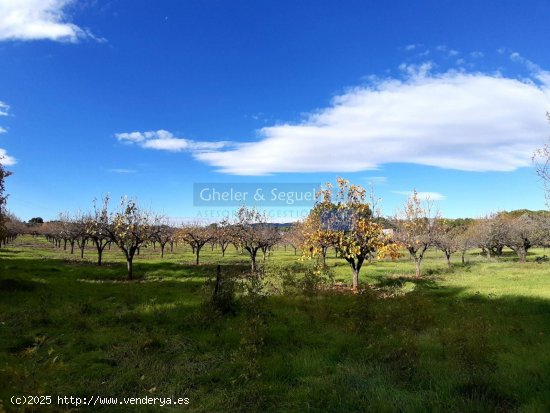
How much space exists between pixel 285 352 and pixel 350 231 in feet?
35.6

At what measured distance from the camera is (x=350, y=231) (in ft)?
63.9

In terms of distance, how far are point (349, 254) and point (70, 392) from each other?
14626mm

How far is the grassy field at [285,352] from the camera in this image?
674 centimetres

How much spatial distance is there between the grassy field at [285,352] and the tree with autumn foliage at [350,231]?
8.84 ft

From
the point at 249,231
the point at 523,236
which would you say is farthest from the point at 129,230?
the point at 523,236

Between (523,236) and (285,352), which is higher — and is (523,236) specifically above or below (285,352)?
above

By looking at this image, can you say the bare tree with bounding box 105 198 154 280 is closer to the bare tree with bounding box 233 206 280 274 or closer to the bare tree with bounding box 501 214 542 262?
the bare tree with bounding box 233 206 280 274

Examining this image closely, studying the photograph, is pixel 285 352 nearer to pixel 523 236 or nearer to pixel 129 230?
pixel 129 230

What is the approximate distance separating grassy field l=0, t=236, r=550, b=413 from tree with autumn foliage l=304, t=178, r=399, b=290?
269 centimetres

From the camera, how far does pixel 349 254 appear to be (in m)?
19.4

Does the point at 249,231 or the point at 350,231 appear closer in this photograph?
the point at 350,231

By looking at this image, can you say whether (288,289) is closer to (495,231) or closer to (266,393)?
(266,393)

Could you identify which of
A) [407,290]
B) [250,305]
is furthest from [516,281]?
[250,305]

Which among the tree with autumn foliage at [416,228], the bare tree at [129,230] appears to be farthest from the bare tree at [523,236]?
the bare tree at [129,230]
